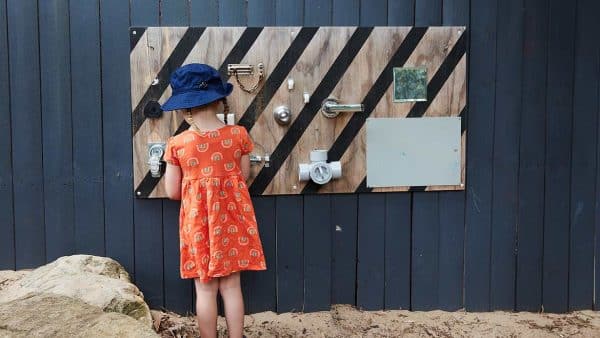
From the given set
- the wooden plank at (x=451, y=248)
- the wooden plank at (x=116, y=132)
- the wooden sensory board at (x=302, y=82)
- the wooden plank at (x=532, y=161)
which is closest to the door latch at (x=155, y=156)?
the wooden sensory board at (x=302, y=82)

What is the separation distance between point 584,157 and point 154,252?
2.73 metres

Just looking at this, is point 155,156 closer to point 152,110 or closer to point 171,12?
point 152,110

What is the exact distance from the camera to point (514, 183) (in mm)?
3662

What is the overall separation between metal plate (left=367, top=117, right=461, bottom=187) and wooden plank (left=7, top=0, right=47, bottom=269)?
1.94 metres

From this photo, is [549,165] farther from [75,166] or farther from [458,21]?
[75,166]

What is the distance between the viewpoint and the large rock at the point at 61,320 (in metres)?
2.34

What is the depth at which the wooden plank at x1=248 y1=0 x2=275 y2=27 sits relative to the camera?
11.2ft

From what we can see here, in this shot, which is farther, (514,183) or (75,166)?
(514,183)

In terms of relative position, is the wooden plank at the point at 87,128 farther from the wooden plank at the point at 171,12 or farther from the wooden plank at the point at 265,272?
the wooden plank at the point at 265,272

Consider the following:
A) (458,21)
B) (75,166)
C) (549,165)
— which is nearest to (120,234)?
(75,166)

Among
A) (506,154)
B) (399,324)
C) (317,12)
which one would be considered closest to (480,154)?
(506,154)

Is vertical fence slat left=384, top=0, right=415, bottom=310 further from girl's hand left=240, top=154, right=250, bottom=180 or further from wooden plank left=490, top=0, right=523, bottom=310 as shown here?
girl's hand left=240, top=154, right=250, bottom=180

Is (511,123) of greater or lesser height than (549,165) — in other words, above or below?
above

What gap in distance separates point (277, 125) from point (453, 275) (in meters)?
1.45
